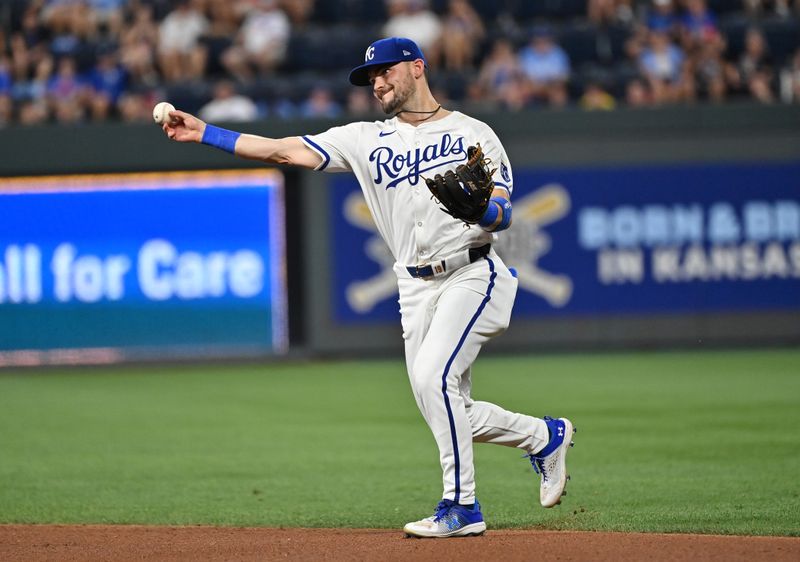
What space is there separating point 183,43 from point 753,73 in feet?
21.9

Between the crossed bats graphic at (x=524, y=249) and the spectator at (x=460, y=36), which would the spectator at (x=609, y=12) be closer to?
the spectator at (x=460, y=36)

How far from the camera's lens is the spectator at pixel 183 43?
1577 centimetres

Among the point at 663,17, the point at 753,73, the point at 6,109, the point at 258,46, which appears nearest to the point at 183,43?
the point at 258,46

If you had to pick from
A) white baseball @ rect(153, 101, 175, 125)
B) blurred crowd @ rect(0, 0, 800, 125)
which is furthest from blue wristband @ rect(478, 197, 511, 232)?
blurred crowd @ rect(0, 0, 800, 125)

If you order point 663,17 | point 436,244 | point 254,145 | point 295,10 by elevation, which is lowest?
point 436,244

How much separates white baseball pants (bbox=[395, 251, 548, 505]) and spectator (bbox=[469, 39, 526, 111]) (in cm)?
941

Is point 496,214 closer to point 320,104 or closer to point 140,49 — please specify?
point 320,104

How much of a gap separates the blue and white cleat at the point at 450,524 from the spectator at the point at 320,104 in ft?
31.2

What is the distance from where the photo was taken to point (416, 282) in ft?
18.9

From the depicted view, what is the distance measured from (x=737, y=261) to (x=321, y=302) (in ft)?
14.9

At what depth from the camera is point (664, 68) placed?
15.8 metres

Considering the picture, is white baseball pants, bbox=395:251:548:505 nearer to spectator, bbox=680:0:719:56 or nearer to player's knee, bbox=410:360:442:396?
player's knee, bbox=410:360:442:396

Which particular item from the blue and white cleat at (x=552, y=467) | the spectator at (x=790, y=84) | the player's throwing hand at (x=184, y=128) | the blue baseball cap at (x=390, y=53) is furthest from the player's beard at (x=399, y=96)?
the spectator at (x=790, y=84)

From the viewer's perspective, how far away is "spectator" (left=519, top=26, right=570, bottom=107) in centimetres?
1521
